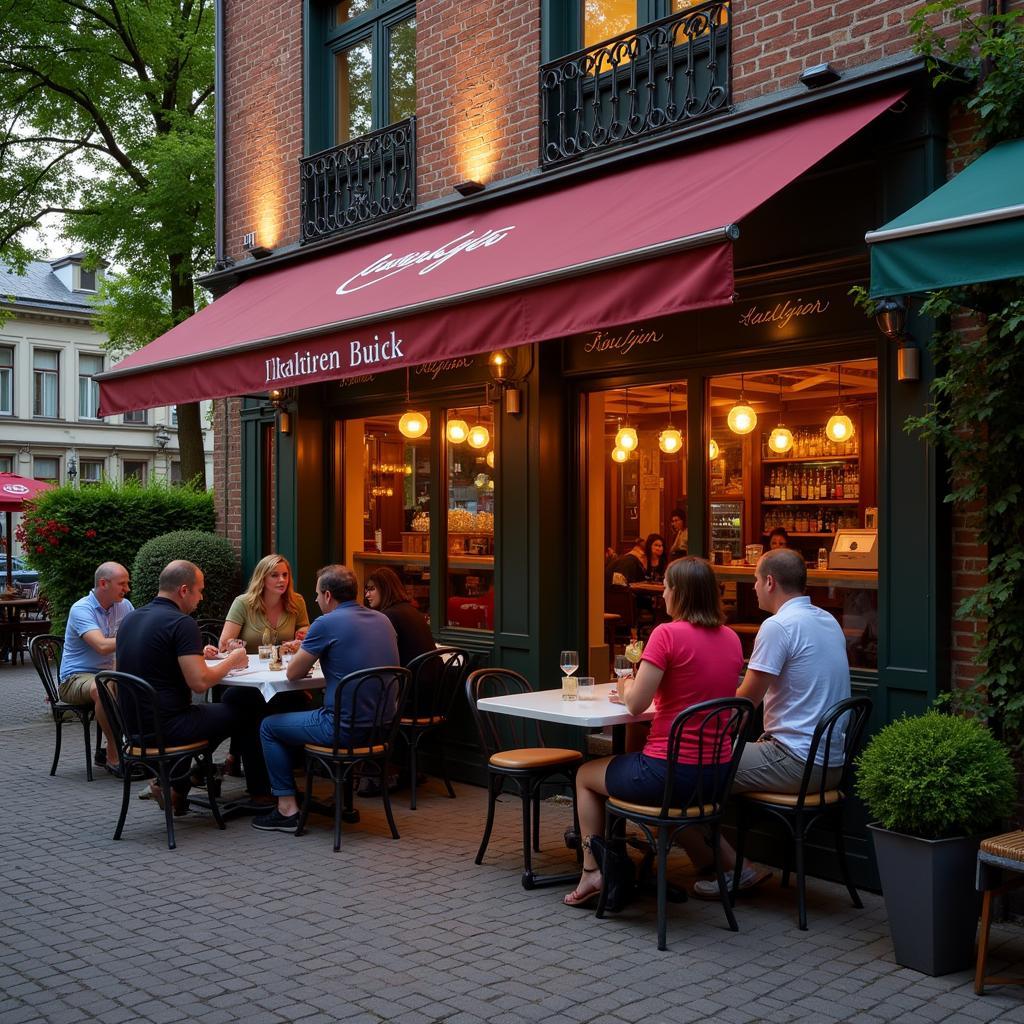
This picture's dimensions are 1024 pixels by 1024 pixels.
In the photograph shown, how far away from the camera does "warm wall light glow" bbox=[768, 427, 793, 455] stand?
8.09 meters

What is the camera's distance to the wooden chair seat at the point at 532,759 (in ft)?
18.9

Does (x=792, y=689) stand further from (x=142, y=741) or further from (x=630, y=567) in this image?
(x=630, y=567)

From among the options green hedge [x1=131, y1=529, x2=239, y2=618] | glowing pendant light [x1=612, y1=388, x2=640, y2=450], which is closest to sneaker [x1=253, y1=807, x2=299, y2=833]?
green hedge [x1=131, y1=529, x2=239, y2=618]

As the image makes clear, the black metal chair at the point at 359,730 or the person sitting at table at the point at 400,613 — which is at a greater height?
the person sitting at table at the point at 400,613

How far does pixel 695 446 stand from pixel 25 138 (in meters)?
16.3

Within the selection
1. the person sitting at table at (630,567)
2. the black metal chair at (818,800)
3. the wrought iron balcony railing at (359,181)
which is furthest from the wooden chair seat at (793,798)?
the wrought iron balcony railing at (359,181)

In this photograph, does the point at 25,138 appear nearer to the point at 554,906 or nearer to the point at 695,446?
the point at 695,446

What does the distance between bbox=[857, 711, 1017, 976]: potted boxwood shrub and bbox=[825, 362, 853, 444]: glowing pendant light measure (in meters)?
2.73

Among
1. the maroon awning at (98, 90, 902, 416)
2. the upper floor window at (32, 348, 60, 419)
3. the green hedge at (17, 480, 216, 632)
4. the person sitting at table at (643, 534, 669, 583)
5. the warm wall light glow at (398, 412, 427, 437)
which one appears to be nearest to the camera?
the maroon awning at (98, 90, 902, 416)

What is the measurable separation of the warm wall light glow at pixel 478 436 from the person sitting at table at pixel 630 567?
63.3 inches

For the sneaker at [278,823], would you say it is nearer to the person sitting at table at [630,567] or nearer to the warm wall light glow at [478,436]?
the warm wall light glow at [478,436]

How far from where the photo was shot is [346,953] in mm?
4820

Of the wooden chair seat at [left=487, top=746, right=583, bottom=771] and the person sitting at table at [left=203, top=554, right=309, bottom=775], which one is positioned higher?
the person sitting at table at [left=203, top=554, right=309, bottom=775]

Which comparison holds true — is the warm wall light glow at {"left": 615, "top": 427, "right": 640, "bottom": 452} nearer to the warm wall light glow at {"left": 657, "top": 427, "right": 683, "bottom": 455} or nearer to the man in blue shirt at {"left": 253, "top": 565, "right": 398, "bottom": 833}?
the warm wall light glow at {"left": 657, "top": 427, "right": 683, "bottom": 455}
